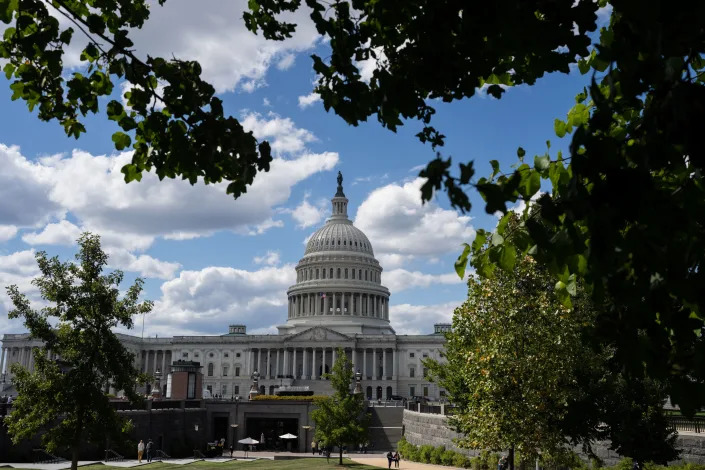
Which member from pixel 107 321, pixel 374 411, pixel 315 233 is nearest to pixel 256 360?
pixel 315 233

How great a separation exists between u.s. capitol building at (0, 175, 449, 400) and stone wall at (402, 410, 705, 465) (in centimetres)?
8478

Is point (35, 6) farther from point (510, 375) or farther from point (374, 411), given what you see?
point (374, 411)

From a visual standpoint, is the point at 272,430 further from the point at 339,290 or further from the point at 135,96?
the point at 339,290

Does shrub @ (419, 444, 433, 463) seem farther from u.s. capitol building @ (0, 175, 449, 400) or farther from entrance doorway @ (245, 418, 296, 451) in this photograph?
u.s. capitol building @ (0, 175, 449, 400)

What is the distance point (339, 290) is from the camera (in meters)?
164

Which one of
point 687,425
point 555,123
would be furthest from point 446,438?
point 555,123

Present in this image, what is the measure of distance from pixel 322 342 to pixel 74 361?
410 ft

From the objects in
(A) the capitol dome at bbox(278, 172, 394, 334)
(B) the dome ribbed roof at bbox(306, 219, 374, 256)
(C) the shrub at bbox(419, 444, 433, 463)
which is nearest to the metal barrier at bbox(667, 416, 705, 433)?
(C) the shrub at bbox(419, 444, 433, 463)

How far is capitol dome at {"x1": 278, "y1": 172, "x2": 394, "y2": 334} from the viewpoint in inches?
6437

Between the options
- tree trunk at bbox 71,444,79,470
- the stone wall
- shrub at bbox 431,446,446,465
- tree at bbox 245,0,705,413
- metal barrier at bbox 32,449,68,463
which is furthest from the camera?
shrub at bbox 431,446,446,465

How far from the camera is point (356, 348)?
497ft

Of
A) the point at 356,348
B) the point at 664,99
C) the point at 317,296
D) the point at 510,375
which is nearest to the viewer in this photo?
the point at 664,99

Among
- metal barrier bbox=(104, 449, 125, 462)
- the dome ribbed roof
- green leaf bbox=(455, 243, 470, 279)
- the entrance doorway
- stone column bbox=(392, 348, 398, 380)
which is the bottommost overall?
metal barrier bbox=(104, 449, 125, 462)

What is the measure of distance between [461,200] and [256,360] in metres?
159
